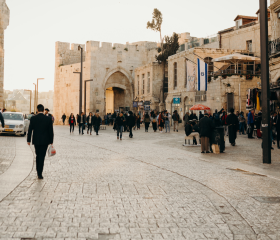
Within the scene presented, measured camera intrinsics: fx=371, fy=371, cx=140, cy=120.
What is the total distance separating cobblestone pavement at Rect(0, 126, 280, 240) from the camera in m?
4.24

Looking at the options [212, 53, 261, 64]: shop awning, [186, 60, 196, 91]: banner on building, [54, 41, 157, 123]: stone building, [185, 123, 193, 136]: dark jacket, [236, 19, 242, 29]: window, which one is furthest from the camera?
[54, 41, 157, 123]: stone building

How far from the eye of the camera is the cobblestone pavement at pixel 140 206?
424 cm

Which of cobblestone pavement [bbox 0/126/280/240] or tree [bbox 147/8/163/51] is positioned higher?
tree [bbox 147/8/163/51]

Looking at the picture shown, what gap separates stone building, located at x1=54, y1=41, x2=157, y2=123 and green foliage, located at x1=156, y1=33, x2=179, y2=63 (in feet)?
26.6

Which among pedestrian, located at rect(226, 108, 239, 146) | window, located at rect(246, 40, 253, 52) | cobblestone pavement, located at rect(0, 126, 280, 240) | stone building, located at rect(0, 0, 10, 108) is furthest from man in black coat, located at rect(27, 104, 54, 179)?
window, located at rect(246, 40, 253, 52)

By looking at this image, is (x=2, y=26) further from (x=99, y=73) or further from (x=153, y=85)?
(x=99, y=73)

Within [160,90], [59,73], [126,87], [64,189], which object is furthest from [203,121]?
[59,73]

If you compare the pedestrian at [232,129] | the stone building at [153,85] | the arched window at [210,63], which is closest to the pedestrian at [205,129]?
the pedestrian at [232,129]

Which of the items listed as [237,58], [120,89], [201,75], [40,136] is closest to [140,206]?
[40,136]

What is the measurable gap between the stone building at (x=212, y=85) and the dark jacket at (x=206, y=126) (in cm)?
1583

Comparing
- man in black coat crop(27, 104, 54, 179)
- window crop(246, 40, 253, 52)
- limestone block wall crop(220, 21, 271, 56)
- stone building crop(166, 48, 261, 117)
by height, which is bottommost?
man in black coat crop(27, 104, 54, 179)

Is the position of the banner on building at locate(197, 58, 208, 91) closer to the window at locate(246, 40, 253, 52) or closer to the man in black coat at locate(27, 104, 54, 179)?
the window at locate(246, 40, 253, 52)

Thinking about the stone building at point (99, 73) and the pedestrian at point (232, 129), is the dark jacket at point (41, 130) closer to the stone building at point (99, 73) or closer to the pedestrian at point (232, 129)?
the pedestrian at point (232, 129)

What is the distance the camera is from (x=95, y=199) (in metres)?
5.86
